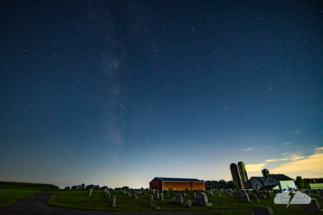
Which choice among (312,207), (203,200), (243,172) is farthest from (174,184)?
(312,207)

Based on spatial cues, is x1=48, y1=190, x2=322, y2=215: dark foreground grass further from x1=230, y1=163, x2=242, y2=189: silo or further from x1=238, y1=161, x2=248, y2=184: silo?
x1=238, y1=161, x2=248, y2=184: silo

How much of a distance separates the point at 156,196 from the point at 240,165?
62911mm

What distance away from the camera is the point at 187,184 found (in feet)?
185

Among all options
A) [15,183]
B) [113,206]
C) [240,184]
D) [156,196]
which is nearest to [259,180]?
[240,184]

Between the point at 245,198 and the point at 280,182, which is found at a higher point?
the point at 280,182

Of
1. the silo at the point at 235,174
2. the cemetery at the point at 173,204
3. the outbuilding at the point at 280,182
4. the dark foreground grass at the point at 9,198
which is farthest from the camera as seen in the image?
the silo at the point at 235,174

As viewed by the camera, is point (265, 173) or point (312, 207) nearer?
point (312, 207)

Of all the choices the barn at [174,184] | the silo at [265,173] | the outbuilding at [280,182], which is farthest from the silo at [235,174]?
the barn at [174,184]

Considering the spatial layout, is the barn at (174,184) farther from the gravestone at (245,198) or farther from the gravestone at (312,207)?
the gravestone at (312,207)

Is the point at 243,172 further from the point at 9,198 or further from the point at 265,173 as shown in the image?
the point at 9,198

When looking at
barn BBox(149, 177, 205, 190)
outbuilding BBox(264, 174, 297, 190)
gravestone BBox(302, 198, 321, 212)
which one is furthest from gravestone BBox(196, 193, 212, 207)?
outbuilding BBox(264, 174, 297, 190)

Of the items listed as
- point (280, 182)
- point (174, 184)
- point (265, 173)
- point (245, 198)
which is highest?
point (265, 173)

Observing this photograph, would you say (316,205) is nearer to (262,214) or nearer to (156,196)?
(262,214)

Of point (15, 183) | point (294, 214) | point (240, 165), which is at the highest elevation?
point (240, 165)
